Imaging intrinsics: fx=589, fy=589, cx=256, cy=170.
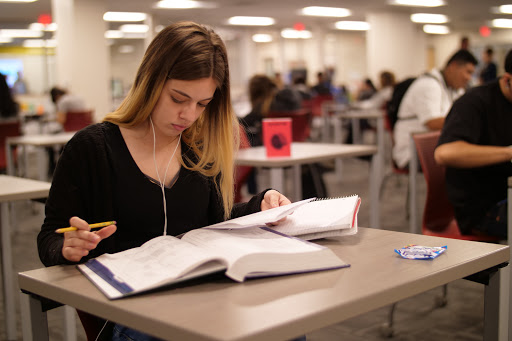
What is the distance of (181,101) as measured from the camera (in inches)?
48.9

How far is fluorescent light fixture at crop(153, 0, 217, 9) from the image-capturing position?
1156 cm

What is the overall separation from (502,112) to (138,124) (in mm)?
1422

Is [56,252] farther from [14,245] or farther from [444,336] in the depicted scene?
[14,245]

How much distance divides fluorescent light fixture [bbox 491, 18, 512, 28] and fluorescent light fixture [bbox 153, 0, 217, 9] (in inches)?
398

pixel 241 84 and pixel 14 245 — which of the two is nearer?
pixel 14 245

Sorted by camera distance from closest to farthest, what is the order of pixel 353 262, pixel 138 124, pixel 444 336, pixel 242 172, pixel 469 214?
pixel 353 262, pixel 138 124, pixel 469 214, pixel 444 336, pixel 242 172

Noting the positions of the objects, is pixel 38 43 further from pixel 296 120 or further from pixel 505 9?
pixel 296 120

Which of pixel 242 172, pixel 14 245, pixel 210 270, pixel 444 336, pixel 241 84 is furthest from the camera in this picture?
pixel 241 84

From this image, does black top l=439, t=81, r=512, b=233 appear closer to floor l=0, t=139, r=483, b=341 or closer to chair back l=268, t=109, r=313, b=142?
floor l=0, t=139, r=483, b=341

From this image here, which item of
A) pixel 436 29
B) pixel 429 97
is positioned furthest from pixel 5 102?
pixel 436 29

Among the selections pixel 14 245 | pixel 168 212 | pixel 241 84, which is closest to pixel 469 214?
pixel 168 212

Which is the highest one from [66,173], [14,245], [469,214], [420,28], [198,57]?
[420,28]

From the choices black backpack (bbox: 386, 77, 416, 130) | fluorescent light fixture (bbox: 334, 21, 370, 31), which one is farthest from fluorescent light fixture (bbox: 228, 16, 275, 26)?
black backpack (bbox: 386, 77, 416, 130)

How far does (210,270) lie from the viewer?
2.81ft
